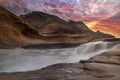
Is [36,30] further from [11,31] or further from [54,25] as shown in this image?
[54,25]

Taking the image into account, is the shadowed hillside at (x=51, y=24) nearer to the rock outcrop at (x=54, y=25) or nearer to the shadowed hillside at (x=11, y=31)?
the rock outcrop at (x=54, y=25)

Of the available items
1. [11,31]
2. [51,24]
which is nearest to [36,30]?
[11,31]

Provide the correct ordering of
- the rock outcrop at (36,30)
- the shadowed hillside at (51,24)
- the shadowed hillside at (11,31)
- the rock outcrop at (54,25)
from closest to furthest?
the shadowed hillside at (11,31)
the rock outcrop at (36,30)
the rock outcrop at (54,25)
the shadowed hillside at (51,24)

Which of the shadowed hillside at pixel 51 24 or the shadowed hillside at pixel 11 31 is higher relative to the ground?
the shadowed hillside at pixel 51 24

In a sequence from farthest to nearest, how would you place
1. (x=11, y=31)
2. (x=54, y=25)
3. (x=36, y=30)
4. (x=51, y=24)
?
(x=54, y=25) → (x=51, y=24) → (x=36, y=30) → (x=11, y=31)

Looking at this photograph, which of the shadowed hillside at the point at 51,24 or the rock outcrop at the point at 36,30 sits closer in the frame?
the rock outcrop at the point at 36,30

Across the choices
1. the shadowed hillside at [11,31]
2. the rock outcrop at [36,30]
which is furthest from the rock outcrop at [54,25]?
the shadowed hillside at [11,31]

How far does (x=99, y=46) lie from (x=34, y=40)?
7.69 meters

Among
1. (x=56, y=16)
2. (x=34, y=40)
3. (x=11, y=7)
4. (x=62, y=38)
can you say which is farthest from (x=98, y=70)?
(x=56, y=16)

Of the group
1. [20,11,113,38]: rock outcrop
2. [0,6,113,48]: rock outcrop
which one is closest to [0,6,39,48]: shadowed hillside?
[0,6,113,48]: rock outcrop

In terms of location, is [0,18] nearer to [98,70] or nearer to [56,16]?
[56,16]

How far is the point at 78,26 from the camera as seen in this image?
2878cm

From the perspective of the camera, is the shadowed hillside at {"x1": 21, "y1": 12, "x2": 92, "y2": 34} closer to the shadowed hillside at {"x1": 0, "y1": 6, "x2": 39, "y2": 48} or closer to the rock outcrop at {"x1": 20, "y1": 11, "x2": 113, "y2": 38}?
the rock outcrop at {"x1": 20, "y1": 11, "x2": 113, "y2": 38}

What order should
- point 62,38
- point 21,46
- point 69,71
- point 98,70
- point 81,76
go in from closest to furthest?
point 81,76
point 69,71
point 98,70
point 21,46
point 62,38
